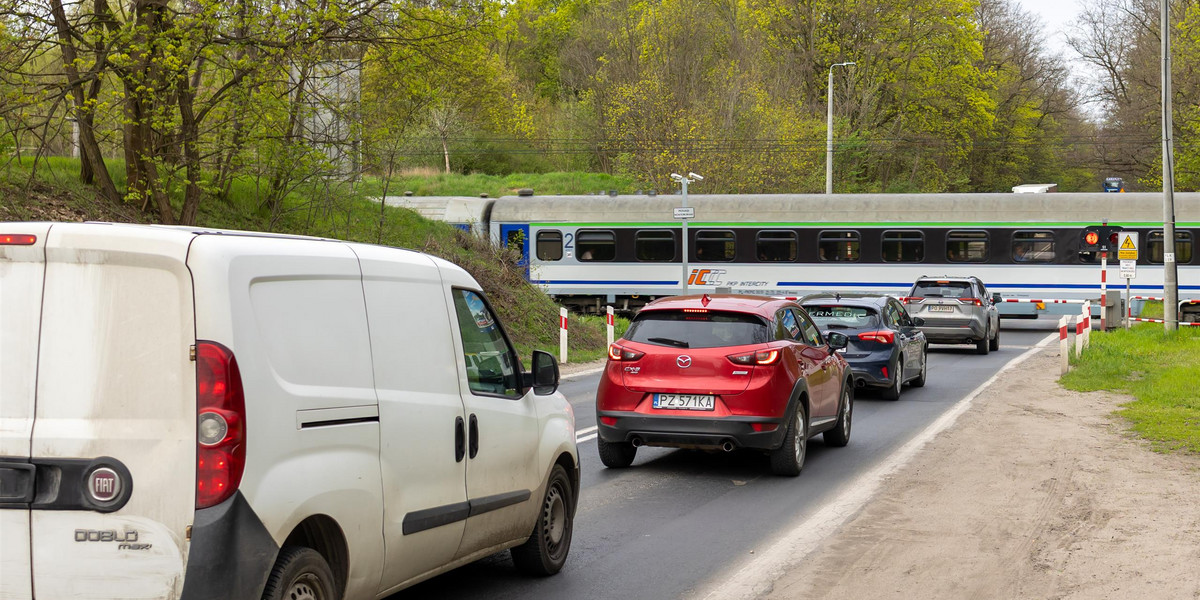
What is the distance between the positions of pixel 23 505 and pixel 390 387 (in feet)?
5.02

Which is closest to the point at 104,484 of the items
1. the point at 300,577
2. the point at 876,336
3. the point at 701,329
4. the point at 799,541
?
the point at 300,577

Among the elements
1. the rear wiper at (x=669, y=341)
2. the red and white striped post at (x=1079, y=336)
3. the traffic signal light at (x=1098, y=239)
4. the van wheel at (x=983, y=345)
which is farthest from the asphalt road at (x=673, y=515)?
the traffic signal light at (x=1098, y=239)

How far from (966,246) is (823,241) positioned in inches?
157

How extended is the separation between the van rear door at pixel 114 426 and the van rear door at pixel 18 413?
0.03 m

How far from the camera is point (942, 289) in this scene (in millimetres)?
26266

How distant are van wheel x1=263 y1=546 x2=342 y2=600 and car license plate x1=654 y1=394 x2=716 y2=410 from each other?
19.1 ft

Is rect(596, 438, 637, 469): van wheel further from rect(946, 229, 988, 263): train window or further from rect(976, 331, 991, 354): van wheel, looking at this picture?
rect(946, 229, 988, 263): train window

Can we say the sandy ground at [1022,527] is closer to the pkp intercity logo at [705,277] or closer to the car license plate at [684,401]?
the car license plate at [684,401]

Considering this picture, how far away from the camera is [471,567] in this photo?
284 inches

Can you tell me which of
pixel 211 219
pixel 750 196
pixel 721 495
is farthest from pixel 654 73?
pixel 721 495

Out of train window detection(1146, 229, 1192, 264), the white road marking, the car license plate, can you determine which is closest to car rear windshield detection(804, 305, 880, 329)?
the white road marking

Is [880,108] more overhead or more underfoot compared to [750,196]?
more overhead

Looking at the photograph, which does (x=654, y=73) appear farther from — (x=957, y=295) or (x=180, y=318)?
(x=180, y=318)

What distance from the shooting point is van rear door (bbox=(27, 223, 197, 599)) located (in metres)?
4.21
